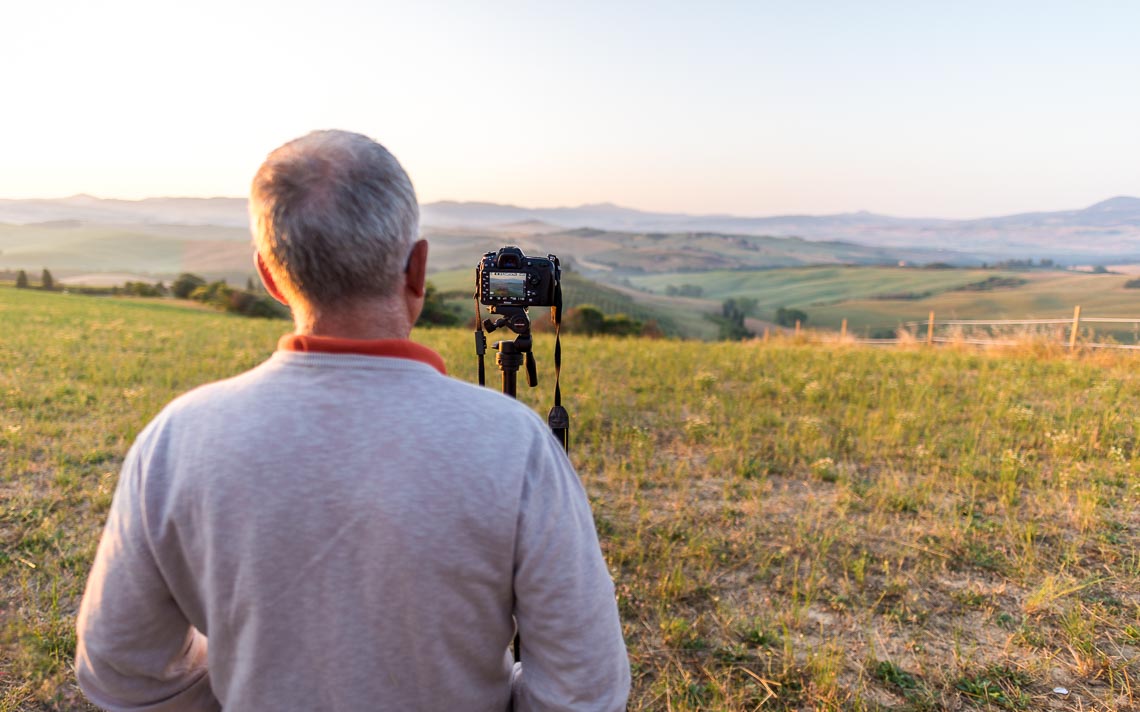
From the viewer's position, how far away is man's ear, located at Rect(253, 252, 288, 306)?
54.2 inches

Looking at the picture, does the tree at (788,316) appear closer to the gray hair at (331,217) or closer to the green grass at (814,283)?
the green grass at (814,283)

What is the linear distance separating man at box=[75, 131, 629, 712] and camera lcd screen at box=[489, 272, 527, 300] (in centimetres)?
119

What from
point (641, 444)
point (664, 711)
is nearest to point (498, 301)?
point (664, 711)

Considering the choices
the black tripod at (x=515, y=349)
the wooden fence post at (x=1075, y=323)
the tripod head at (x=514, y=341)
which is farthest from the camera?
the wooden fence post at (x=1075, y=323)

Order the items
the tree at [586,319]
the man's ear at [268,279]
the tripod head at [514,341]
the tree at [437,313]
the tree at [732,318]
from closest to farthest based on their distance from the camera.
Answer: the man's ear at [268,279]
the tripod head at [514,341]
the tree at [437,313]
the tree at [586,319]
the tree at [732,318]

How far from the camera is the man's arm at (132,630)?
1.27 m

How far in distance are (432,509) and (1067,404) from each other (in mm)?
10425

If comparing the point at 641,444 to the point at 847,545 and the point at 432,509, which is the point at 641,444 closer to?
the point at 847,545

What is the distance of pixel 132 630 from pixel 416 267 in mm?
948

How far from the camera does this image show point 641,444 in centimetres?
688

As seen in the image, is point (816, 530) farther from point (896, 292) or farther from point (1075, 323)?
point (896, 292)

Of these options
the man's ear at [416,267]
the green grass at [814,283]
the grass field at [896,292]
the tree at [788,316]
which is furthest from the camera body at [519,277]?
the green grass at [814,283]

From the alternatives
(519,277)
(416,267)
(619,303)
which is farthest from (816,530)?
(619,303)

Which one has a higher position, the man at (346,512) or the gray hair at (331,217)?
the gray hair at (331,217)
